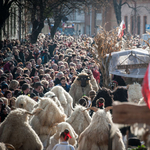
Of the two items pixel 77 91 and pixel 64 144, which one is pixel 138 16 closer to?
pixel 77 91

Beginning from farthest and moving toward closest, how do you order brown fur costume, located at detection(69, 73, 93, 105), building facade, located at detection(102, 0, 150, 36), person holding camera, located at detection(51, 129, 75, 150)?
building facade, located at detection(102, 0, 150, 36) < brown fur costume, located at detection(69, 73, 93, 105) < person holding camera, located at detection(51, 129, 75, 150)

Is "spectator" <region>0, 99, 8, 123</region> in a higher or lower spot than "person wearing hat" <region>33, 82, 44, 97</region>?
lower

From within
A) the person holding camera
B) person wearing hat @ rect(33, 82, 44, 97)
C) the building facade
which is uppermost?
the building facade

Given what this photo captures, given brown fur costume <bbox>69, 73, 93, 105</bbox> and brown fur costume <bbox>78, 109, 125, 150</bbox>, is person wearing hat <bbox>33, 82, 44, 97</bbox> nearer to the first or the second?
brown fur costume <bbox>69, 73, 93, 105</bbox>

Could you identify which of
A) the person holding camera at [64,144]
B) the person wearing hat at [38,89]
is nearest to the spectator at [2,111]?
the person wearing hat at [38,89]

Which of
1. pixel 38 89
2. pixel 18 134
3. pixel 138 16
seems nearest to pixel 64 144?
pixel 18 134

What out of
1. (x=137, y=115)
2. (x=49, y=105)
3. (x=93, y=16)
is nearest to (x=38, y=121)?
(x=49, y=105)

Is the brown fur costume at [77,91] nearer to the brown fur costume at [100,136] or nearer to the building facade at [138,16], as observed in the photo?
the brown fur costume at [100,136]

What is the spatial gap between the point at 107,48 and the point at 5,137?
8405 mm

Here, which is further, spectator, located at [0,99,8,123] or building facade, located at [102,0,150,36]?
building facade, located at [102,0,150,36]

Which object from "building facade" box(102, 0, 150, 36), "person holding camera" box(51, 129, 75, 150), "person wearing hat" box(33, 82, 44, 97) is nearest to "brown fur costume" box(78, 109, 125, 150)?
"person holding camera" box(51, 129, 75, 150)

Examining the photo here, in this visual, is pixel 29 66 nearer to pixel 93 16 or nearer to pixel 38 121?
pixel 38 121

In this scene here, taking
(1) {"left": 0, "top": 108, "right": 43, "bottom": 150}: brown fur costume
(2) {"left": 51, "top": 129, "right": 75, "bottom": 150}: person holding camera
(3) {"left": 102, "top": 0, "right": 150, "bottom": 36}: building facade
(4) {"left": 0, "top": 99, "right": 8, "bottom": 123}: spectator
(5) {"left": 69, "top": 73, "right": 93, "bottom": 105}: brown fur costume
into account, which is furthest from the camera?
(3) {"left": 102, "top": 0, "right": 150, "bottom": 36}: building facade

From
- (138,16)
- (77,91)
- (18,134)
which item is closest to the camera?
(18,134)
